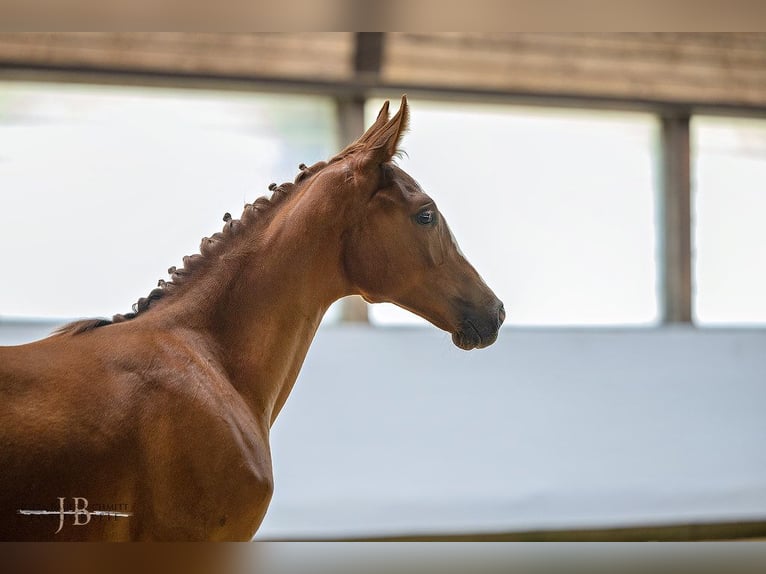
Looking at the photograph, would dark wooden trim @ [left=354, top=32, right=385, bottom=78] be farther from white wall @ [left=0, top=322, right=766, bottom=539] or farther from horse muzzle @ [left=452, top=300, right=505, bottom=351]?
horse muzzle @ [left=452, top=300, right=505, bottom=351]

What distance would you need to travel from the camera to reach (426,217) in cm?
176

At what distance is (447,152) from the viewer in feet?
11.3

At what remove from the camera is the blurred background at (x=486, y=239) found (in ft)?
10.3

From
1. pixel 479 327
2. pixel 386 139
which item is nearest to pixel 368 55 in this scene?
pixel 386 139

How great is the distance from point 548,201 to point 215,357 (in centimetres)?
236

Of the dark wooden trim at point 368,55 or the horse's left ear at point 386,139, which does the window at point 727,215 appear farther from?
the horse's left ear at point 386,139

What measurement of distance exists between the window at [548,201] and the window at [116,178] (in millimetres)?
572

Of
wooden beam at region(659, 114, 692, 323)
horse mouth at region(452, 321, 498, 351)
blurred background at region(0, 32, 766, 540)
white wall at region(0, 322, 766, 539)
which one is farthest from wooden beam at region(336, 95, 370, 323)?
horse mouth at region(452, 321, 498, 351)

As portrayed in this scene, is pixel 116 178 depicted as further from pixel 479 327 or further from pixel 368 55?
pixel 479 327

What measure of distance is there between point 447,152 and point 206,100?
1011 mm

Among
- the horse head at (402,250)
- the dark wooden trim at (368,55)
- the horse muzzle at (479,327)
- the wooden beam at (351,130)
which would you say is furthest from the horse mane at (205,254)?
the dark wooden trim at (368,55)

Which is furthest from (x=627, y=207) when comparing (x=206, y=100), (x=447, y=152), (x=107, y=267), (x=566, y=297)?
(x=107, y=267)

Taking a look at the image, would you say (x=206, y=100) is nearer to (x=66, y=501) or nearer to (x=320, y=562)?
(x=320, y=562)

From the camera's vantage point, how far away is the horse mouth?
1807mm
